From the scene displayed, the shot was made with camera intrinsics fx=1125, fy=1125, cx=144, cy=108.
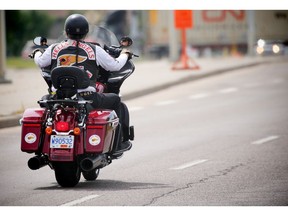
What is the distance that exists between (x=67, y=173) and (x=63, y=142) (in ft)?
1.19

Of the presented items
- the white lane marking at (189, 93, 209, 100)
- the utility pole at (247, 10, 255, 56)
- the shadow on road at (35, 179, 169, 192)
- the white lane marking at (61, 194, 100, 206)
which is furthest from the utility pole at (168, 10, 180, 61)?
the white lane marking at (61, 194, 100, 206)

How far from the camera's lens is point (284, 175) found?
38.3 feet

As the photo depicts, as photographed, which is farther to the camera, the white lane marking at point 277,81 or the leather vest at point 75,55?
the white lane marking at point 277,81

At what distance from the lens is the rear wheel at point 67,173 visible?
407 inches

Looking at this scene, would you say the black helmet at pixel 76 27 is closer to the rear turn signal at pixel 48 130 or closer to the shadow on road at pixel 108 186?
the rear turn signal at pixel 48 130

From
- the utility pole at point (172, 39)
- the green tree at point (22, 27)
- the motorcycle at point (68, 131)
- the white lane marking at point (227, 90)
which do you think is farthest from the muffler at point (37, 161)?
the green tree at point (22, 27)

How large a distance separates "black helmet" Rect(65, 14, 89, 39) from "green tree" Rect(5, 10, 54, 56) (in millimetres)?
43216

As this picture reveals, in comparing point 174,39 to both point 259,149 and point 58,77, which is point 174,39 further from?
point 58,77

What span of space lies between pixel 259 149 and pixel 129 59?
151 inches

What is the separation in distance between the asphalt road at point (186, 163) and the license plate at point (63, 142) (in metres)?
0.44

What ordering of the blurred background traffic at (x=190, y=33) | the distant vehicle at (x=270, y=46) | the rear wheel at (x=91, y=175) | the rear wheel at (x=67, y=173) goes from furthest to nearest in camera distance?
the blurred background traffic at (x=190, y=33) → the distant vehicle at (x=270, y=46) → the rear wheel at (x=91, y=175) → the rear wheel at (x=67, y=173)

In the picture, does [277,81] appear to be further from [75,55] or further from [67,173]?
[67,173]

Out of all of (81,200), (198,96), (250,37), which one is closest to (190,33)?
(250,37)
